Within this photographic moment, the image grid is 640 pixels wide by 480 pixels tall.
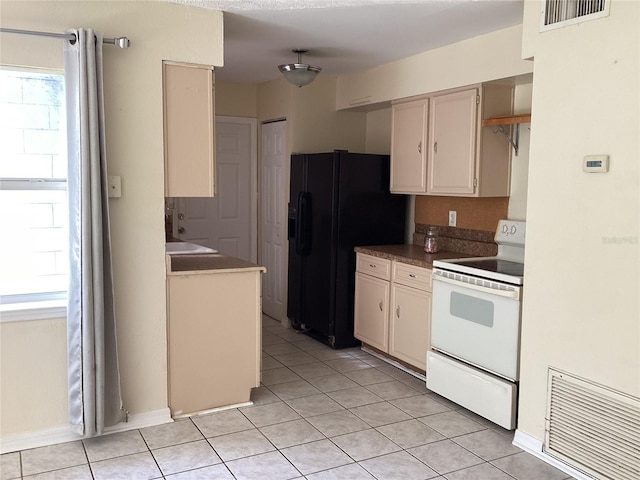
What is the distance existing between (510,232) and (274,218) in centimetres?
252

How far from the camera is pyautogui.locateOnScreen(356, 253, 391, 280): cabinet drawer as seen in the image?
14.6 feet

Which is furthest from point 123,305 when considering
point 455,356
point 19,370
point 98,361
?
point 455,356

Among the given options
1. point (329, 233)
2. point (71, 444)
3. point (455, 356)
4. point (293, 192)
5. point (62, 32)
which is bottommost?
point (71, 444)

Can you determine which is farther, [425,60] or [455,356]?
[425,60]

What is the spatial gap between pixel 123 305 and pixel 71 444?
0.75 metres

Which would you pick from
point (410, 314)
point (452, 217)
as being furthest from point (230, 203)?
point (410, 314)

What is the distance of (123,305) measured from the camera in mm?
3215

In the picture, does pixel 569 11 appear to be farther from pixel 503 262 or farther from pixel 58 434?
pixel 58 434

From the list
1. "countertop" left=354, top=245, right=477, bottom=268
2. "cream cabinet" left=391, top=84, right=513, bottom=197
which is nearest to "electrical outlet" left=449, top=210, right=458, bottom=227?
"countertop" left=354, top=245, right=477, bottom=268

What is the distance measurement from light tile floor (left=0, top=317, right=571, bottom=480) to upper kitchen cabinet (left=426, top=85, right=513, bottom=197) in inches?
56.5

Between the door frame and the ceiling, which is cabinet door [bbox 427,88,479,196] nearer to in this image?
the ceiling

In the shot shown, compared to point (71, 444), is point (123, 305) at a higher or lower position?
higher

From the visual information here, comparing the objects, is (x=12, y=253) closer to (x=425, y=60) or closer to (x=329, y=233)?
(x=329, y=233)

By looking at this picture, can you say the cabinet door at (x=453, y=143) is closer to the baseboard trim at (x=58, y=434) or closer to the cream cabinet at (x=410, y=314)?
the cream cabinet at (x=410, y=314)
